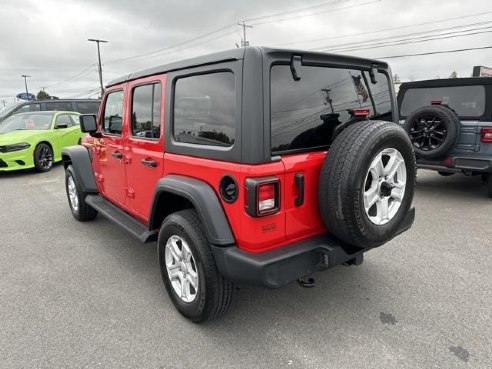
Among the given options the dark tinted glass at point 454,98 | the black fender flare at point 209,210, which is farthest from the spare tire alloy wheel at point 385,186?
the dark tinted glass at point 454,98

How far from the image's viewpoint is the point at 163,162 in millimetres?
2889

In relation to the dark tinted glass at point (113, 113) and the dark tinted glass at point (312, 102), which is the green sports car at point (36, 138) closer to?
the dark tinted glass at point (113, 113)

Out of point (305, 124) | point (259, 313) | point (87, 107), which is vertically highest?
point (87, 107)

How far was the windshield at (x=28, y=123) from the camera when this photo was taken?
9562 millimetres

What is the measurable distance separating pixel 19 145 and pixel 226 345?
828cm

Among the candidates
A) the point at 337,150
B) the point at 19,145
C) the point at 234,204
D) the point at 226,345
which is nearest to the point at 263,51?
the point at 337,150

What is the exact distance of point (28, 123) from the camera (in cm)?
964

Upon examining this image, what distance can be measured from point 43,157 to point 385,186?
8971 millimetres

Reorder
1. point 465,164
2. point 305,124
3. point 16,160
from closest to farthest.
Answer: point 305,124
point 465,164
point 16,160

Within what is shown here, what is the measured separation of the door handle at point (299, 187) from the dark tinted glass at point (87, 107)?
48.1 feet

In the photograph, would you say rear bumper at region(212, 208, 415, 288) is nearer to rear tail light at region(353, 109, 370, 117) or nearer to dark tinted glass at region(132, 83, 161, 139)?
rear tail light at region(353, 109, 370, 117)

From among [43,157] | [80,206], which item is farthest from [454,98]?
[43,157]

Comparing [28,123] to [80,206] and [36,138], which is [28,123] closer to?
[36,138]

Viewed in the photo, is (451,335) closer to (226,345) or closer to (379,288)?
(379,288)
